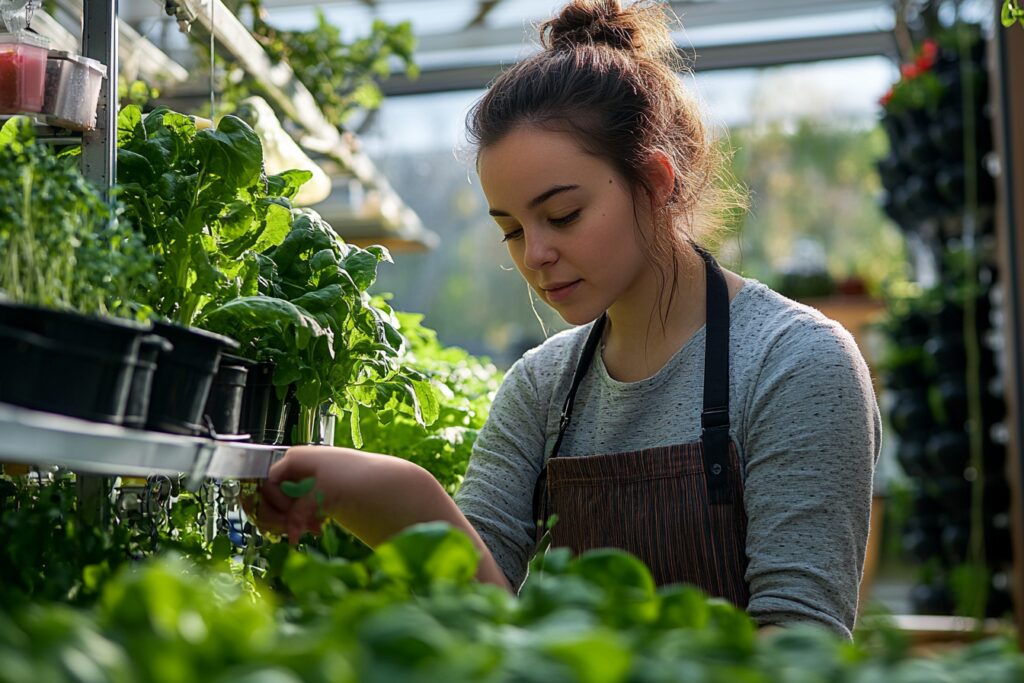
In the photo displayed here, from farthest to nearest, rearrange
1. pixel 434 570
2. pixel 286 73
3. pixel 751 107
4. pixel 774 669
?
pixel 751 107 < pixel 286 73 < pixel 434 570 < pixel 774 669

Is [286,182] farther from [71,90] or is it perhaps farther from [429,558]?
[429,558]

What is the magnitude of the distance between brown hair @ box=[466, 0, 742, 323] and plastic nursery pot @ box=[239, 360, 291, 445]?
1.63ft

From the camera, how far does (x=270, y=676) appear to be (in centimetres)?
44

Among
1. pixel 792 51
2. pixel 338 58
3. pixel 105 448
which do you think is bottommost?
pixel 105 448

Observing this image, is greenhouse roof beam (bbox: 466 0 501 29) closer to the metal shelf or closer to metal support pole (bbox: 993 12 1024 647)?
metal support pole (bbox: 993 12 1024 647)

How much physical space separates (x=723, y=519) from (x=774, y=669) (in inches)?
36.7

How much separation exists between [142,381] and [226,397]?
0.22 metres

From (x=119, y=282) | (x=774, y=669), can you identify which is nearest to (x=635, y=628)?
(x=774, y=669)

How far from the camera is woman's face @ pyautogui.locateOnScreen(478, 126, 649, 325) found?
4.77 ft

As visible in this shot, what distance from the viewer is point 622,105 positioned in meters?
1.58

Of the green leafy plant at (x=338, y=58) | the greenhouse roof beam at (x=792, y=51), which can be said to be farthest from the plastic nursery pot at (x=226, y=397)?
the greenhouse roof beam at (x=792, y=51)

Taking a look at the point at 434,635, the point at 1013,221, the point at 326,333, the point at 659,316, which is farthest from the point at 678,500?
the point at 1013,221

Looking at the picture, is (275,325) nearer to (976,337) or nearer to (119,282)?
(119,282)

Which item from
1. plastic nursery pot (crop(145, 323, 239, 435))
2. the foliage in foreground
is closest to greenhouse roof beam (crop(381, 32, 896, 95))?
plastic nursery pot (crop(145, 323, 239, 435))
